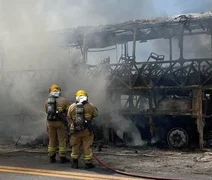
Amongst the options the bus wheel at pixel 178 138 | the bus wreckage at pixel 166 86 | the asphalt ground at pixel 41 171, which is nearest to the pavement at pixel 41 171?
the asphalt ground at pixel 41 171

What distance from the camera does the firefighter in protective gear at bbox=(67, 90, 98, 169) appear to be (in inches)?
295

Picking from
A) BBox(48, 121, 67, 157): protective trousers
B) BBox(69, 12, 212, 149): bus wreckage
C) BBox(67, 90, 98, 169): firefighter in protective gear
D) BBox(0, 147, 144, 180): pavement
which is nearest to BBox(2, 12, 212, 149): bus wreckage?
BBox(69, 12, 212, 149): bus wreckage

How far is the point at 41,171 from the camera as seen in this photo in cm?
712

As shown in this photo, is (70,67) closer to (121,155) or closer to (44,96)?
(44,96)

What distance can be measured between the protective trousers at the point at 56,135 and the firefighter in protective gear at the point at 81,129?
77 cm

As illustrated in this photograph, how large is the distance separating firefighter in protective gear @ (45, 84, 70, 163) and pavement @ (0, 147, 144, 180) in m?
0.27

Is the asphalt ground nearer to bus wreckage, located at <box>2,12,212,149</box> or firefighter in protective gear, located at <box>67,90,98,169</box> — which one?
firefighter in protective gear, located at <box>67,90,98,169</box>

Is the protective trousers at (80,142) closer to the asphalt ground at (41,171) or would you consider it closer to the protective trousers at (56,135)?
the asphalt ground at (41,171)

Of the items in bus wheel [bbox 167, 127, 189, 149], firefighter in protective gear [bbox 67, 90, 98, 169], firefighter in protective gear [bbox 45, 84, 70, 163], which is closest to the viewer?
firefighter in protective gear [bbox 67, 90, 98, 169]

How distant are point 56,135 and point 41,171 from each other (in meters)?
1.63

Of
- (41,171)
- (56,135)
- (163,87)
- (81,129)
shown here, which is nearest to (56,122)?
(56,135)

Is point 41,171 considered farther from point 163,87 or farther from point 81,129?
point 163,87

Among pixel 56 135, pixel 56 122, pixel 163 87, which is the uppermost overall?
pixel 163 87

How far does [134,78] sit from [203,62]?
2.04 meters
